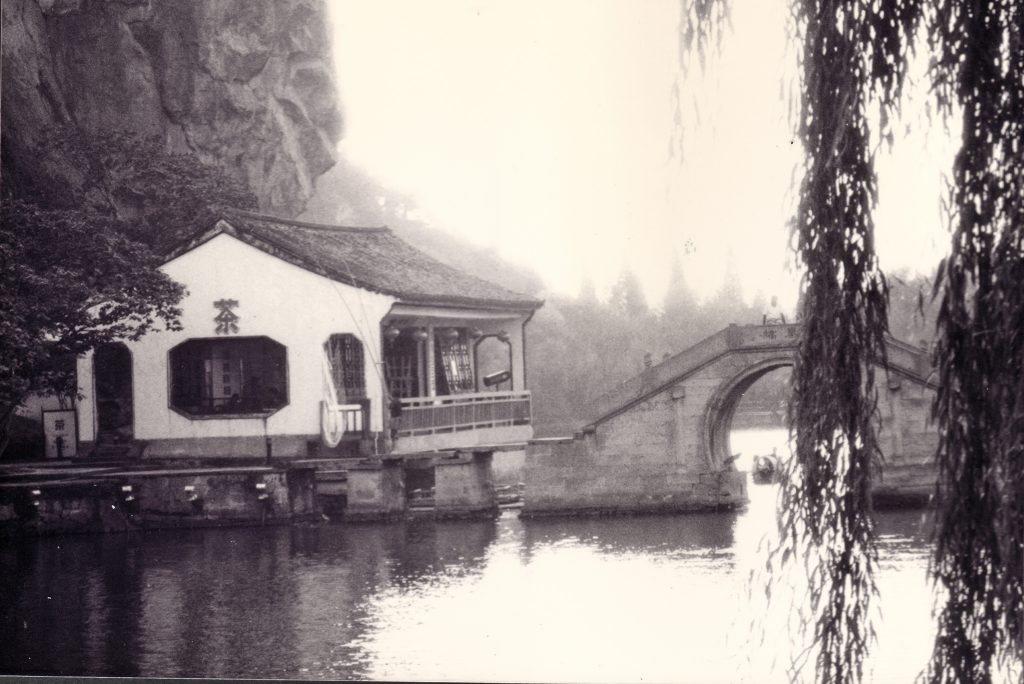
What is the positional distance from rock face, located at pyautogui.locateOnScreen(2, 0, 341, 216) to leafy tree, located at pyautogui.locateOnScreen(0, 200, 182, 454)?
33 centimetres

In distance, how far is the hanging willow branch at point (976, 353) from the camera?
3.22m

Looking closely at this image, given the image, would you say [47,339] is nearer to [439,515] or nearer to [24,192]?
[24,192]

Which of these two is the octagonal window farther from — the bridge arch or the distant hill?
the bridge arch

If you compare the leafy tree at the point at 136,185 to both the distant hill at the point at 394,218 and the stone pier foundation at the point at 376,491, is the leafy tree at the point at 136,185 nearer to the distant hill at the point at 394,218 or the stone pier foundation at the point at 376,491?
the distant hill at the point at 394,218

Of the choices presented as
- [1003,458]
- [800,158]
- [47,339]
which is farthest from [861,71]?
[47,339]

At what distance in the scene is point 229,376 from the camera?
19.7 ft

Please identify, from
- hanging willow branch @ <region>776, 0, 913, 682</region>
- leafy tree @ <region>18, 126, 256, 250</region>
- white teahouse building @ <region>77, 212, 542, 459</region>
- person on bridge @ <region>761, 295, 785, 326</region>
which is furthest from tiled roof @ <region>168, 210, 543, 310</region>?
hanging willow branch @ <region>776, 0, 913, 682</region>

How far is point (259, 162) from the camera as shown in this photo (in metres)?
6.09

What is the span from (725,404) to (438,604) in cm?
160

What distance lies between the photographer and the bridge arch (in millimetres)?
4773

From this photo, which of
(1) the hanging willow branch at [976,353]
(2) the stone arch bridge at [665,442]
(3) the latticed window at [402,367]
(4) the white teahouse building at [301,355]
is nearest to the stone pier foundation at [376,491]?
(4) the white teahouse building at [301,355]

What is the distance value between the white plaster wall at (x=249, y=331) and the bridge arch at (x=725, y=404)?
1.70 meters

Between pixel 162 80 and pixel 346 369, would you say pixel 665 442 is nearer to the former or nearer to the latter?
pixel 346 369

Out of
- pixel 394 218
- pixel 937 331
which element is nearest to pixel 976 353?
pixel 937 331
